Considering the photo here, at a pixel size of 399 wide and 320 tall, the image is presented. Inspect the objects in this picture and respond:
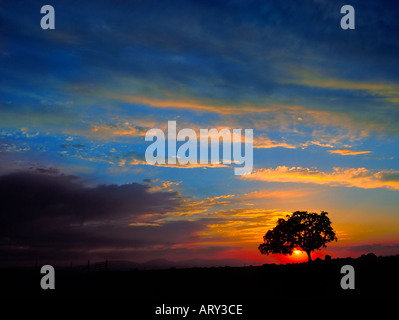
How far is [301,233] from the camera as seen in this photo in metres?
67.5

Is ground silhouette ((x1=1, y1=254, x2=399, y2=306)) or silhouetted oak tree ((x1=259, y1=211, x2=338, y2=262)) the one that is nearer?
ground silhouette ((x1=1, y1=254, x2=399, y2=306))

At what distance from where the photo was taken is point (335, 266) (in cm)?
3888

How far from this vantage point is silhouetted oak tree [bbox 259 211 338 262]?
6669 centimetres

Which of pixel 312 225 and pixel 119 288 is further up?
pixel 312 225

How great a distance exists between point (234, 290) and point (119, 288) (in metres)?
12.1

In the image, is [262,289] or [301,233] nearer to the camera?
[262,289]

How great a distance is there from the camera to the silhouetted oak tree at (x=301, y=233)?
6669 cm

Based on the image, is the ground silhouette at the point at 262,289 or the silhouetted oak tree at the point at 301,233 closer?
the ground silhouette at the point at 262,289

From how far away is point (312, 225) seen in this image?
221ft
